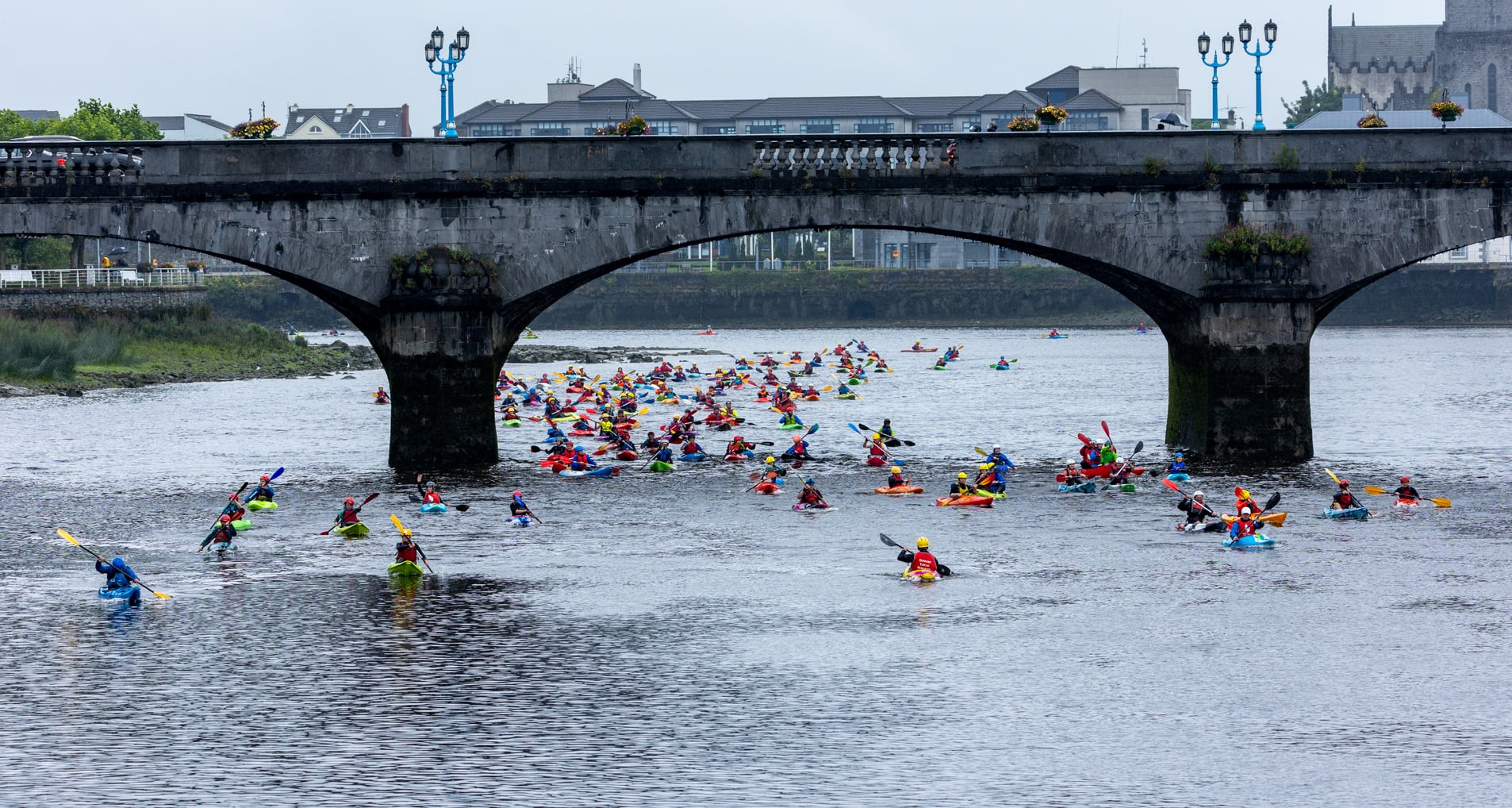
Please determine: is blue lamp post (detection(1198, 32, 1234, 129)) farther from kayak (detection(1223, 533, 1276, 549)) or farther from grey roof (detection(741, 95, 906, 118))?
grey roof (detection(741, 95, 906, 118))

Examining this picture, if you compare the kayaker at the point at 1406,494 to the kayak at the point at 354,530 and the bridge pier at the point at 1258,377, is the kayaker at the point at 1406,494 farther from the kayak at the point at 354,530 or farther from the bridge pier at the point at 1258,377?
the kayak at the point at 354,530

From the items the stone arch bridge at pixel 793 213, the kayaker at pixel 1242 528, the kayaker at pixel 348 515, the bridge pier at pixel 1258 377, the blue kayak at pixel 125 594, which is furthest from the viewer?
A: the bridge pier at pixel 1258 377

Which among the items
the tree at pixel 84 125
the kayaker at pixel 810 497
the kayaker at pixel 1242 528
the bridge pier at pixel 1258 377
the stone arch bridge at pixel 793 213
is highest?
the tree at pixel 84 125

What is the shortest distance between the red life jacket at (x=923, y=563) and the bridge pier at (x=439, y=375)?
14.9 metres

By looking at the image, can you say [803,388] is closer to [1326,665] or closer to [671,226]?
[671,226]

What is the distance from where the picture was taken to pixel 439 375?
43.2m

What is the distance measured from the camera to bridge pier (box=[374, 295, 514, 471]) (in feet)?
141

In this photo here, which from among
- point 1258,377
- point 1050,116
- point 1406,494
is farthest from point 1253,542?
point 1050,116

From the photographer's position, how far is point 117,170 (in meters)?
42.5

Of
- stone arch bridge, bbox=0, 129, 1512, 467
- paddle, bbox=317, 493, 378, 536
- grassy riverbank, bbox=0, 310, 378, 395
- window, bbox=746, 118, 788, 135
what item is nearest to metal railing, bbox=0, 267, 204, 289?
grassy riverbank, bbox=0, 310, 378, 395

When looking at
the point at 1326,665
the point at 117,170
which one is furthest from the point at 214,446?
the point at 1326,665

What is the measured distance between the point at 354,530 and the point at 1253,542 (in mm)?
17601

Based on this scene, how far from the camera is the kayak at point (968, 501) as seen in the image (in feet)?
134

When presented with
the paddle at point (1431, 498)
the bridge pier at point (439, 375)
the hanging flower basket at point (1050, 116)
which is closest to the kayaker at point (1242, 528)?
the paddle at point (1431, 498)
